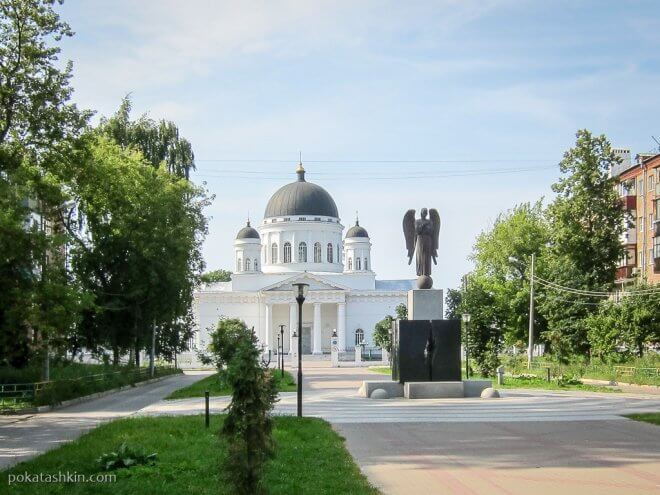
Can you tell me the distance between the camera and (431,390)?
2709cm

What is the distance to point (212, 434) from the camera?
54.7 ft

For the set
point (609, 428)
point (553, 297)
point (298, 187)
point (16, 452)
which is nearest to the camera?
point (16, 452)

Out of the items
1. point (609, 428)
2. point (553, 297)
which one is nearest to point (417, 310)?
point (609, 428)

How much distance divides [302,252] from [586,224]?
2258 inches

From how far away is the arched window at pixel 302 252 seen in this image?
107 meters

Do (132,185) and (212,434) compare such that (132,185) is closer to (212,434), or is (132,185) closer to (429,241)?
(429,241)

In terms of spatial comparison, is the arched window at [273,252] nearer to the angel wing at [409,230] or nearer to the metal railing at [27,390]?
the metal railing at [27,390]

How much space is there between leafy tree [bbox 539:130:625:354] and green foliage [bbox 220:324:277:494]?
43738 mm

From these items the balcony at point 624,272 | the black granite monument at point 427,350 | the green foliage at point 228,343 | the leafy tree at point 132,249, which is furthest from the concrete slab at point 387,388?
the balcony at point 624,272

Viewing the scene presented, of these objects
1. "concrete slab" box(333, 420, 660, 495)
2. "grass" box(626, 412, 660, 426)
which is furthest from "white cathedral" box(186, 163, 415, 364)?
"concrete slab" box(333, 420, 660, 495)

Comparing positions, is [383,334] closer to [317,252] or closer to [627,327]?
[317,252]

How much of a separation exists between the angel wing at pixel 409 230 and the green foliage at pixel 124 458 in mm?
16979

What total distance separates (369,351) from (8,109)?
70.8 m

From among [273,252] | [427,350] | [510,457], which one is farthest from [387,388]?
→ [273,252]
